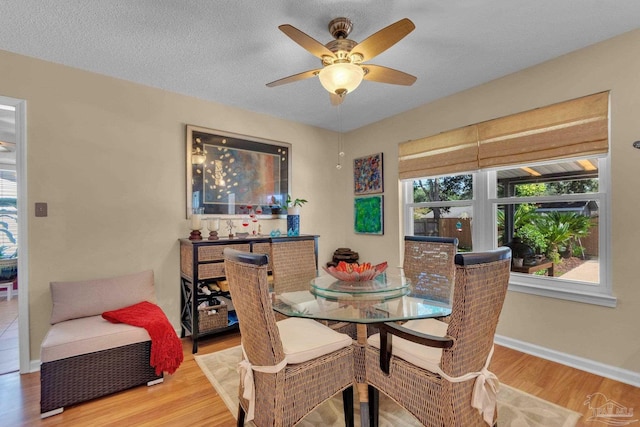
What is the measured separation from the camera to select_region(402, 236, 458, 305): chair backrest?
85.0 inches

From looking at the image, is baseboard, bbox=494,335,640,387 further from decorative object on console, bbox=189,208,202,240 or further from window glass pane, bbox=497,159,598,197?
decorative object on console, bbox=189,208,202,240

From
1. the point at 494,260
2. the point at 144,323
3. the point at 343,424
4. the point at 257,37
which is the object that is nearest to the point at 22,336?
the point at 144,323

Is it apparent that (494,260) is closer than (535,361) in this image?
Yes

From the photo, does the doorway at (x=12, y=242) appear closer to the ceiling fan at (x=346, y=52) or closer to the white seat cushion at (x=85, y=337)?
the white seat cushion at (x=85, y=337)

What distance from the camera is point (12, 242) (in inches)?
193

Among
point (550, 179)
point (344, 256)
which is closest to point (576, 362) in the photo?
point (550, 179)

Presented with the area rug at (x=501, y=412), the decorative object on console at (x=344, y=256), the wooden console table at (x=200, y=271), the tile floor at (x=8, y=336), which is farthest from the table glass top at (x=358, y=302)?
the tile floor at (x=8, y=336)

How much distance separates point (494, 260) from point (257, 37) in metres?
2.06

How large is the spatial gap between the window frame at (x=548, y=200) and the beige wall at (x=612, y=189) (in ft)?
0.20

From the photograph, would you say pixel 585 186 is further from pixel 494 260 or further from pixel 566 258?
pixel 494 260

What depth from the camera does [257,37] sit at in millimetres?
2094

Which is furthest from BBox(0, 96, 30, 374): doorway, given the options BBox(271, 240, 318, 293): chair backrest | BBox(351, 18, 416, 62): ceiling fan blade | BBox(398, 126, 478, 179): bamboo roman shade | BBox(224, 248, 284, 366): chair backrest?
BBox(398, 126, 478, 179): bamboo roman shade

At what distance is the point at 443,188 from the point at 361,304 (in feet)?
7.16

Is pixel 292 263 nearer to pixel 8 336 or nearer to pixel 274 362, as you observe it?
pixel 274 362
